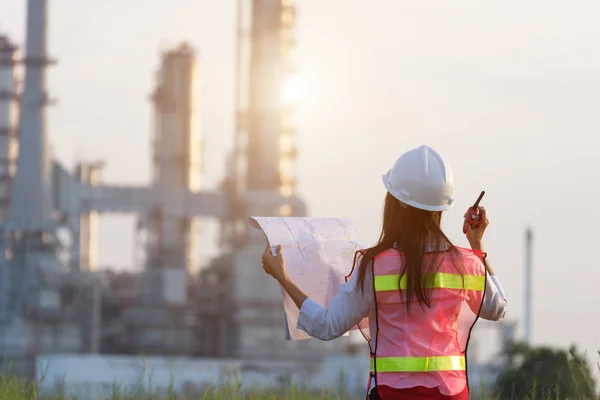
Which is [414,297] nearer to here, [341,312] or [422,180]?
[341,312]

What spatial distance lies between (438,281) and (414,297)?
0.09m

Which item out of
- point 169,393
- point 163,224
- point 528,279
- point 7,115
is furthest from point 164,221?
point 169,393

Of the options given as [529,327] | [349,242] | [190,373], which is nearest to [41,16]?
[190,373]

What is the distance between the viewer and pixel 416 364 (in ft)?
11.1

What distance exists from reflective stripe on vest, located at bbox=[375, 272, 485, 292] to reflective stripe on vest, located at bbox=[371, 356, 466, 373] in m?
0.21

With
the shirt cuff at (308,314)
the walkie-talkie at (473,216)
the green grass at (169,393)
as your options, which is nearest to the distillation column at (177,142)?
the green grass at (169,393)

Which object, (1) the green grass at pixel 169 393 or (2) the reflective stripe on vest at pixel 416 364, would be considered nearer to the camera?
(2) the reflective stripe on vest at pixel 416 364

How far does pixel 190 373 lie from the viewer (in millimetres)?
31906

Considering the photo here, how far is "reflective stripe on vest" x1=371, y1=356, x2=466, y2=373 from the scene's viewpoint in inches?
133

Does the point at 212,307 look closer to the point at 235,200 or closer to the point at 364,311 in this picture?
the point at 235,200

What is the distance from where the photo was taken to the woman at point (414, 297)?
3.38 meters

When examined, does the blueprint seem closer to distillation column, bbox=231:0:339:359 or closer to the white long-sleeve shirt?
the white long-sleeve shirt

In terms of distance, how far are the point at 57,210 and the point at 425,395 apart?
4039 centimetres

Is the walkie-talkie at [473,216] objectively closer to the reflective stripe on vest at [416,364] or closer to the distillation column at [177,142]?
the reflective stripe on vest at [416,364]
